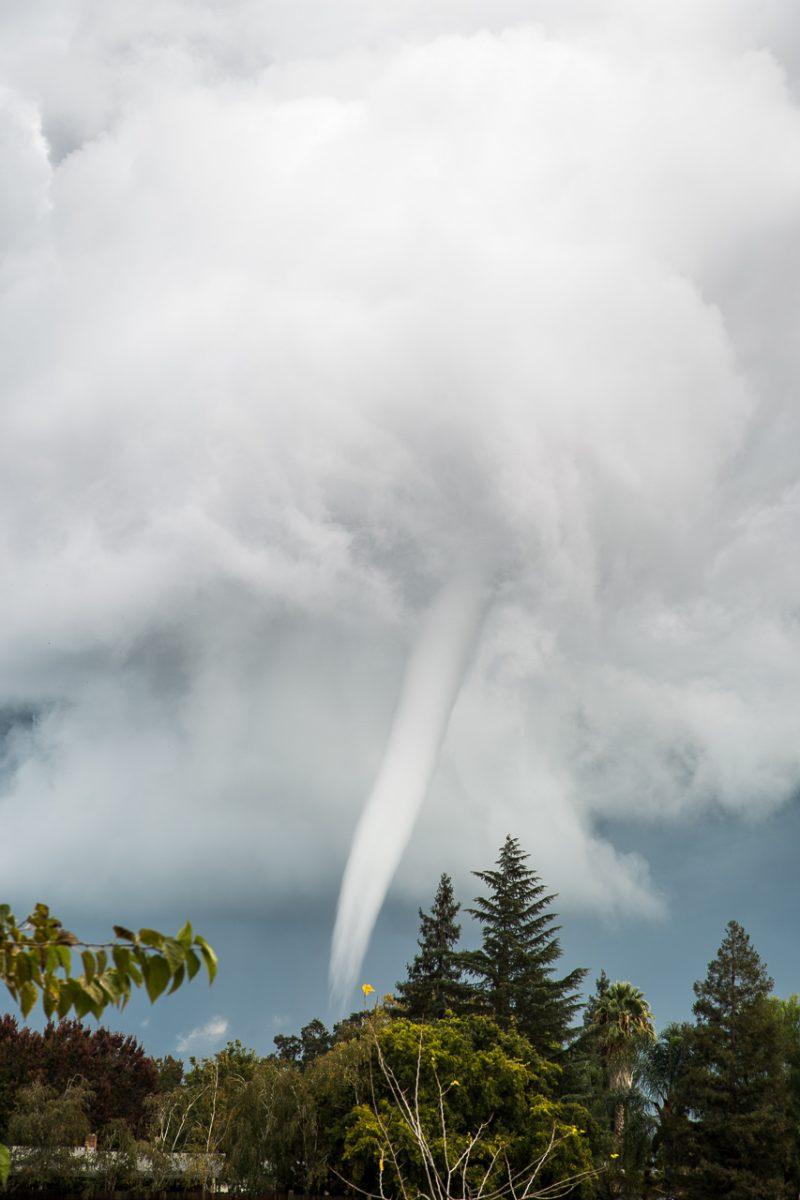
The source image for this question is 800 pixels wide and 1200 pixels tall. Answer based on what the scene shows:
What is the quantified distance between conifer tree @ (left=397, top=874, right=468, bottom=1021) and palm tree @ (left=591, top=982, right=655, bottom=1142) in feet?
27.5

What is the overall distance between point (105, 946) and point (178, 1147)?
40896 mm

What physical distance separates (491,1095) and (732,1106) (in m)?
13.1

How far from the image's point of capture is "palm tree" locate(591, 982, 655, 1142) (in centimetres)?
5558

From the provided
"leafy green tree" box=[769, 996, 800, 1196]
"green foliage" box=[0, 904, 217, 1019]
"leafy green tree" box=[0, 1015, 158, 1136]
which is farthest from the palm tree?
"green foliage" box=[0, 904, 217, 1019]

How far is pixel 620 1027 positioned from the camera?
189ft

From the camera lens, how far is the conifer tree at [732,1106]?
133 feet

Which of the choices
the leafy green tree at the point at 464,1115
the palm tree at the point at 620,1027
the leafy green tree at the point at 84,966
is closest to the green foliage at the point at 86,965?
the leafy green tree at the point at 84,966

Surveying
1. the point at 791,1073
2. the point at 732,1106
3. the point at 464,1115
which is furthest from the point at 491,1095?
the point at 791,1073

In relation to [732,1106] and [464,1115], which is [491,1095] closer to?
[464,1115]

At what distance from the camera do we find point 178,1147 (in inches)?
1532

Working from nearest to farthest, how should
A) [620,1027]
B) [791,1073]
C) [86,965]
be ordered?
[86,965]
[791,1073]
[620,1027]

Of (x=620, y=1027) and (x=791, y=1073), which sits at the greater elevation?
(x=620, y=1027)

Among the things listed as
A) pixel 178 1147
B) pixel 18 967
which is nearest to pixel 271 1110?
pixel 178 1147

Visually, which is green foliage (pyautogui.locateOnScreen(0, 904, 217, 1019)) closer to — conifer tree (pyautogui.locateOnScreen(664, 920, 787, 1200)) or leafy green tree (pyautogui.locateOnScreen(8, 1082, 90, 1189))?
leafy green tree (pyautogui.locateOnScreen(8, 1082, 90, 1189))
